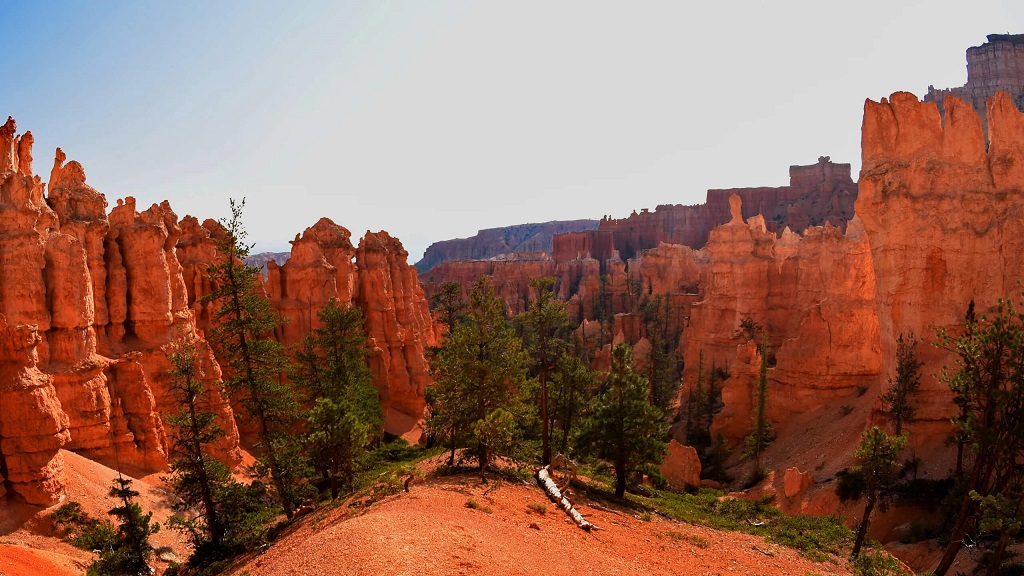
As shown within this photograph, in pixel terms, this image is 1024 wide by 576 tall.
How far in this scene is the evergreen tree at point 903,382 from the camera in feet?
70.6

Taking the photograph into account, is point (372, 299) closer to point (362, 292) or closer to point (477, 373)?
point (362, 292)

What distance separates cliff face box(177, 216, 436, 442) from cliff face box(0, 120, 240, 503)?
187 inches

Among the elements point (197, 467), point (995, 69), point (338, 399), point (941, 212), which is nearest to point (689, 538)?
point (338, 399)

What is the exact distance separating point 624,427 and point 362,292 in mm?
21386

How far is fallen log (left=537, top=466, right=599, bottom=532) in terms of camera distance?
14854 millimetres

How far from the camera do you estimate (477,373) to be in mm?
18328

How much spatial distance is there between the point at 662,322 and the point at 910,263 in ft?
129

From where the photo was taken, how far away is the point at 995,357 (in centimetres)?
1424

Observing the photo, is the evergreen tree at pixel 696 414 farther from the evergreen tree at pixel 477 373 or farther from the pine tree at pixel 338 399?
the evergreen tree at pixel 477 373

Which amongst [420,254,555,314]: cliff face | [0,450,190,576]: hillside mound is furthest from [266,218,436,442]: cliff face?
[420,254,555,314]: cliff face

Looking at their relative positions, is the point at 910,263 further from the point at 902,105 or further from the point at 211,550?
the point at 211,550

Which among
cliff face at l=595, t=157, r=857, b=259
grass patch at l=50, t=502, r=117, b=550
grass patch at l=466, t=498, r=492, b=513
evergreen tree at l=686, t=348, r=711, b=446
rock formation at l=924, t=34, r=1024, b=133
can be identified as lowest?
evergreen tree at l=686, t=348, r=711, b=446

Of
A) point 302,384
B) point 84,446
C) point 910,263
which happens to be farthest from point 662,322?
point 84,446

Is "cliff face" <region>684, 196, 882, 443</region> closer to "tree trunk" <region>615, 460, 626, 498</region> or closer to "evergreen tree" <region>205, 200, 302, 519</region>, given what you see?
"tree trunk" <region>615, 460, 626, 498</region>
